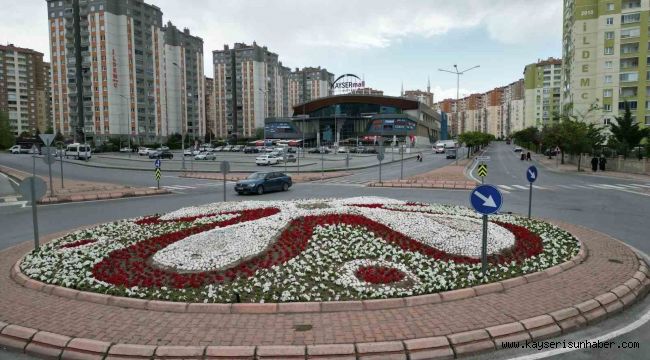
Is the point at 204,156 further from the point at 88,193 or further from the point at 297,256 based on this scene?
the point at 297,256

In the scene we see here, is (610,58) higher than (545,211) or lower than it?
higher

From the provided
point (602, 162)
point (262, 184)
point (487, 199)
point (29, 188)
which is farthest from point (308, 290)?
point (602, 162)

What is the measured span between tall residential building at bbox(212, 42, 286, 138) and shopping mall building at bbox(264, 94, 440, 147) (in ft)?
59.9

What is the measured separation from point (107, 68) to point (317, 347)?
12075cm

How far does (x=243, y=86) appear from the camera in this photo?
17000 cm

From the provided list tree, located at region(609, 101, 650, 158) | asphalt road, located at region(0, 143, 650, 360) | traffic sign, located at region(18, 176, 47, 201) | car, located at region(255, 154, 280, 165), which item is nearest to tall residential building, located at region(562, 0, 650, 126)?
tree, located at region(609, 101, 650, 158)

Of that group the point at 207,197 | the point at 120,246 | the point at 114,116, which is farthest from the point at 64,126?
the point at 120,246

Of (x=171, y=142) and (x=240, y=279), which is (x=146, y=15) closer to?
(x=171, y=142)

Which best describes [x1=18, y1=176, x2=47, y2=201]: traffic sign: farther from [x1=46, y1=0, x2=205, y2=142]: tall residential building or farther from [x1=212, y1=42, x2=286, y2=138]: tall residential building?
[x1=212, y1=42, x2=286, y2=138]: tall residential building

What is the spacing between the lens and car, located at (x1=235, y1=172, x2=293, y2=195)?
29.1 meters

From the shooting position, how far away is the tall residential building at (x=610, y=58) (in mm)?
71312

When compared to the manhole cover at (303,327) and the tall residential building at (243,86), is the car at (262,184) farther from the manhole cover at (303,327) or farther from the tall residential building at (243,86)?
the tall residential building at (243,86)

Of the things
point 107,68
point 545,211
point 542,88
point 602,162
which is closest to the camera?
point 545,211

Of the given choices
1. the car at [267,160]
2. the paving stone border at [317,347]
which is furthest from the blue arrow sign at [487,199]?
the car at [267,160]
